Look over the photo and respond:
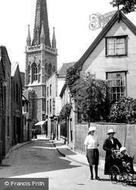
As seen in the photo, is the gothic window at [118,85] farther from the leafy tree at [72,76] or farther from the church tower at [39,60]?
the church tower at [39,60]

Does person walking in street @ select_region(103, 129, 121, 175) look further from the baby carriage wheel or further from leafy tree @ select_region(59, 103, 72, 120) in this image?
leafy tree @ select_region(59, 103, 72, 120)

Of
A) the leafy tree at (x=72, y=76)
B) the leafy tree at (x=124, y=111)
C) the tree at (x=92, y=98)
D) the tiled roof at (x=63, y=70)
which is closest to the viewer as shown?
the leafy tree at (x=124, y=111)

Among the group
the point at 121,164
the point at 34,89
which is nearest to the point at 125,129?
the point at 121,164

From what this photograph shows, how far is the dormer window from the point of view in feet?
83.4

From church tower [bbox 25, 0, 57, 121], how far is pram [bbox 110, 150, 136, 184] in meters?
79.7

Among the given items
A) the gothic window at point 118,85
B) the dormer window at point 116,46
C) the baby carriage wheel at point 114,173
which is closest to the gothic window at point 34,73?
the dormer window at point 116,46

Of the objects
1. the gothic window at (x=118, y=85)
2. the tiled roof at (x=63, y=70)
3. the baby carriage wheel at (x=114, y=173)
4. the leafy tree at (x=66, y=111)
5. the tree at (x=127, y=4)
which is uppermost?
the tiled roof at (x=63, y=70)

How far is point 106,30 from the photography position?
83.6 feet

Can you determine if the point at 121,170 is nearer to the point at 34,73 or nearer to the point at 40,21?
the point at 34,73

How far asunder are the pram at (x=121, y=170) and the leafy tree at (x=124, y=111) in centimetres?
1106

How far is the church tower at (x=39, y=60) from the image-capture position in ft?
314

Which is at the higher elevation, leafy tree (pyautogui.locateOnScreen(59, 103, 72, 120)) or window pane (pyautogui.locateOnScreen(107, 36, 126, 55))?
window pane (pyautogui.locateOnScreen(107, 36, 126, 55))

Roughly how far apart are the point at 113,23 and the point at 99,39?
4.62ft

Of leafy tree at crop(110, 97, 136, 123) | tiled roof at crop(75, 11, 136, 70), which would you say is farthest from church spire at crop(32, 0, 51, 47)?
leafy tree at crop(110, 97, 136, 123)
